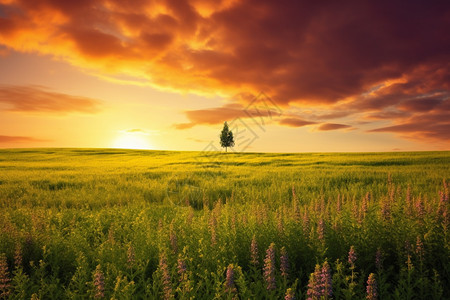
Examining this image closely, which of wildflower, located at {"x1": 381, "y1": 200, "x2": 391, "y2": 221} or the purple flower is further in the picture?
wildflower, located at {"x1": 381, "y1": 200, "x2": 391, "y2": 221}

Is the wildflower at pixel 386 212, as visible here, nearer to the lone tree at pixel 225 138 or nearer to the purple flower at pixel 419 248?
the purple flower at pixel 419 248

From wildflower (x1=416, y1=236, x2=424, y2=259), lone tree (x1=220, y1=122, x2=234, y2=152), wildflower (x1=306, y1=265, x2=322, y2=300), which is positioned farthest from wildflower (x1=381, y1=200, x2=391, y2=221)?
lone tree (x1=220, y1=122, x2=234, y2=152)

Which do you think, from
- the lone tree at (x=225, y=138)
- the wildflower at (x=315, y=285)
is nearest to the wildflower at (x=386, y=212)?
the wildflower at (x=315, y=285)

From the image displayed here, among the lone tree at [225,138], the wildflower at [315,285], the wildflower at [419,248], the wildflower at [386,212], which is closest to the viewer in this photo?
the wildflower at [315,285]

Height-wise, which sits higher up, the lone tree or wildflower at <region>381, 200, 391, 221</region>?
the lone tree

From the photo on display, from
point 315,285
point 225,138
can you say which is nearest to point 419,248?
point 315,285

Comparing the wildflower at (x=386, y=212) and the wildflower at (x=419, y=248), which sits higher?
the wildflower at (x=386, y=212)

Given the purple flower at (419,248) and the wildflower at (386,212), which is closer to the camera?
the purple flower at (419,248)

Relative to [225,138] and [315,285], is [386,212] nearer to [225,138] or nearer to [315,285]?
[315,285]

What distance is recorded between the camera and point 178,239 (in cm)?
515

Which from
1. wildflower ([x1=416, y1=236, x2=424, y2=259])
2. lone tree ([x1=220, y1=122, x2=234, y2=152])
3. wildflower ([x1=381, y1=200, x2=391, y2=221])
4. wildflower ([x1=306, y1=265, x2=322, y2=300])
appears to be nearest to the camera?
wildflower ([x1=306, y1=265, x2=322, y2=300])

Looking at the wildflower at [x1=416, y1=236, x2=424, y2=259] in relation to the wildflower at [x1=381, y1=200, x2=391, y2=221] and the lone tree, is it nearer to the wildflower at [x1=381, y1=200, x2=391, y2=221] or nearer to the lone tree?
the wildflower at [x1=381, y1=200, x2=391, y2=221]

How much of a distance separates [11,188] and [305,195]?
14.6 meters

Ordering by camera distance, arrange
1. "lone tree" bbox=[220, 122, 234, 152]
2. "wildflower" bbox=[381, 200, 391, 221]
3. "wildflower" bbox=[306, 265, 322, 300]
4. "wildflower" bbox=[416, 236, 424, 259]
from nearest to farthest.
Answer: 1. "wildflower" bbox=[306, 265, 322, 300]
2. "wildflower" bbox=[416, 236, 424, 259]
3. "wildflower" bbox=[381, 200, 391, 221]
4. "lone tree" bbox=[220, 122, 234, 152]
